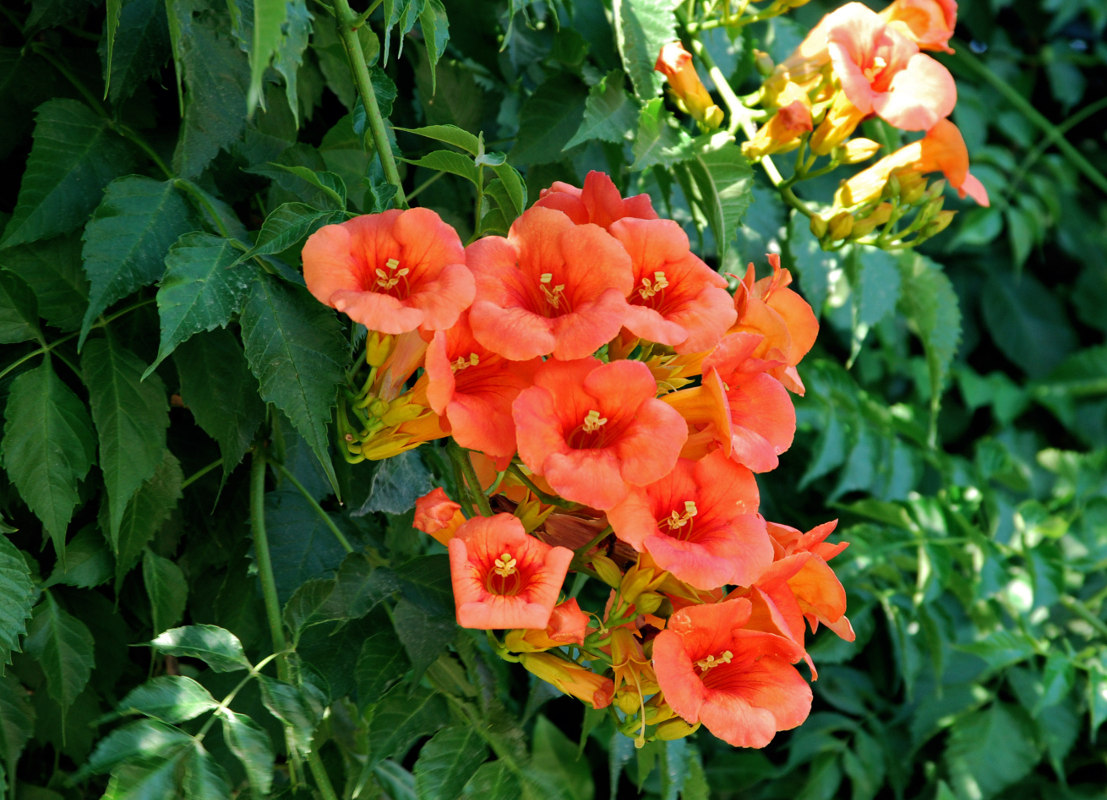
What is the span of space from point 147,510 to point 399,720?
1.02 feet

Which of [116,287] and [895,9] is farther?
[895,9]

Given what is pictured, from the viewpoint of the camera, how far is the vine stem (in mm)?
737

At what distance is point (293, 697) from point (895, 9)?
3.10ft

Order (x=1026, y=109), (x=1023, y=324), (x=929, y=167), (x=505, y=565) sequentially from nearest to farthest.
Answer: (x=505, y=565), (x=929, y=167), (x=1026, y=109), (x=1023, y=324)

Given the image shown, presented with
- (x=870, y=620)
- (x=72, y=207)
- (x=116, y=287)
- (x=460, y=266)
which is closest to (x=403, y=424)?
(x=460, y=266)

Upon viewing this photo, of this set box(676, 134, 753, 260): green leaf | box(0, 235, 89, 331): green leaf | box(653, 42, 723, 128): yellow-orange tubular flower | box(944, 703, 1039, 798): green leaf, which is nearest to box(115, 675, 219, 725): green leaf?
box(0, 235, 89, 331): green leaf

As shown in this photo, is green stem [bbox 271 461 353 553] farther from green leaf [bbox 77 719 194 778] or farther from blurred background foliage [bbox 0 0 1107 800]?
green leaf [bbox 77 719 194 778]

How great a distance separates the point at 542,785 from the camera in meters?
0.76

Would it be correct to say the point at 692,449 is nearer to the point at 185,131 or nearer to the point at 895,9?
the point at 185,131

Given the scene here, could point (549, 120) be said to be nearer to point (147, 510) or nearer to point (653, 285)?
point (653, 285)

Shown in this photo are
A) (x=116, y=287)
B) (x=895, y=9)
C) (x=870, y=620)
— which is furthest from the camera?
(x=870, y=620)

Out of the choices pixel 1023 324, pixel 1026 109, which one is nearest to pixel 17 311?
pixel 1026 109

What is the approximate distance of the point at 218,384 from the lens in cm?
83

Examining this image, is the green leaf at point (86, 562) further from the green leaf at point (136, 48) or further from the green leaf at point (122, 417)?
the green leaf at point (136, 48)
